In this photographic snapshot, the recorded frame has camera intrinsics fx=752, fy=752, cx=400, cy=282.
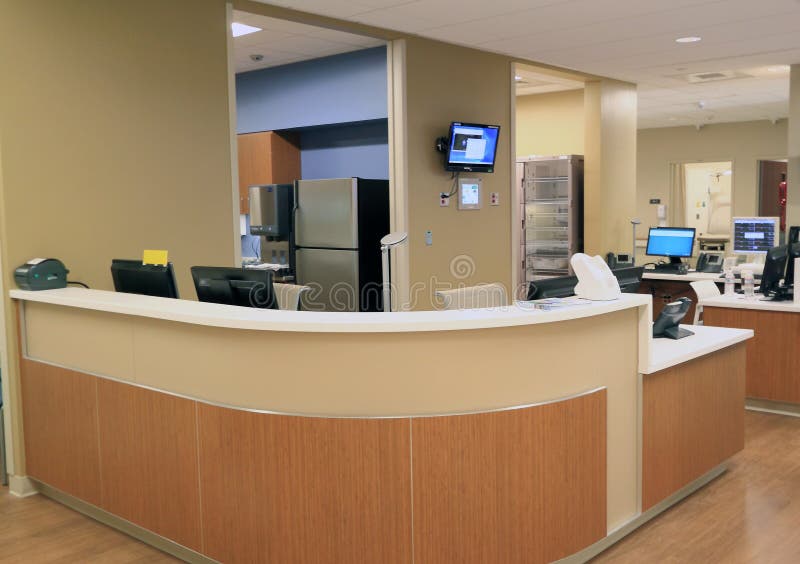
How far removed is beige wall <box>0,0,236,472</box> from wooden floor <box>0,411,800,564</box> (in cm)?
74

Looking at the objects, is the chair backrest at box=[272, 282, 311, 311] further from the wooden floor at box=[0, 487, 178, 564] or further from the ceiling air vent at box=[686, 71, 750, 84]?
the ceiling air vent at box=[686, 71, 750, 84]

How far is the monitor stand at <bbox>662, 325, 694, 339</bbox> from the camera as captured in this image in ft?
13.0

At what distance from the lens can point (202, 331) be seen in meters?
2.91

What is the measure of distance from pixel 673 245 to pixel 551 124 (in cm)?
227

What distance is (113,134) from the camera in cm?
414

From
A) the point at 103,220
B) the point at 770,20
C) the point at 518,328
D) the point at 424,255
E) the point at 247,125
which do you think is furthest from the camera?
the point at 247,125

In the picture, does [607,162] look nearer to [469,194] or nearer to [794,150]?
[794,150]

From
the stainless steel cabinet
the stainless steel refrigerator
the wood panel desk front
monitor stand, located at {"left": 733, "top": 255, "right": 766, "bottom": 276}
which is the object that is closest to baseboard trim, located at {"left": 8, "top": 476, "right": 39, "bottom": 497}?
the stainless steel refrigerator

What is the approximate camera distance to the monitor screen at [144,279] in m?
3.47

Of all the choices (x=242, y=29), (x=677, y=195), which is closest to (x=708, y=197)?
(x=677, y=195)

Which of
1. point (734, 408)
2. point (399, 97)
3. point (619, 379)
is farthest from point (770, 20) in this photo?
point (619, 379)

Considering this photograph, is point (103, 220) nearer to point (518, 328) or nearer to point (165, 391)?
point (165, 391)

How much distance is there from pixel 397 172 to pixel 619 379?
327 cm

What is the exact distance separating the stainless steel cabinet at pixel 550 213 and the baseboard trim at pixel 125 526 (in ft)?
18.6
